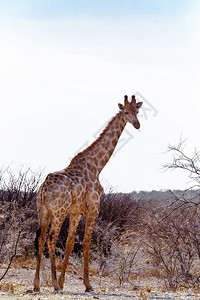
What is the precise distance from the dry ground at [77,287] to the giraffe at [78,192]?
1.57 ft

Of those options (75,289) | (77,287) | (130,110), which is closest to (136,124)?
(130,110)

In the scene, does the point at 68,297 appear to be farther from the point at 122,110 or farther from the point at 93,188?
the point at 122,110

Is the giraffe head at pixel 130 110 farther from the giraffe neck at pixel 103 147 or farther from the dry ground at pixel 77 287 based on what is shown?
the dry ground at pixel 77 287

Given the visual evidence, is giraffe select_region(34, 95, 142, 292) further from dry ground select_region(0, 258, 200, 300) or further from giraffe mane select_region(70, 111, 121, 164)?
dry ground select_region(0, 258, 200, 300)

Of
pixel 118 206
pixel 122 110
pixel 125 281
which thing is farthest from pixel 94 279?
pixel 118 206

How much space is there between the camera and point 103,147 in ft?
29.8

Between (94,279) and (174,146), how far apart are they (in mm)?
4332

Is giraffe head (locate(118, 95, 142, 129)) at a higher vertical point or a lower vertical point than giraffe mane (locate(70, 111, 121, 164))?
higher

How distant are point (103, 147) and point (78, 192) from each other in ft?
4.51

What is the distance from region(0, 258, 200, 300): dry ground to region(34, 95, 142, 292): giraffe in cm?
48

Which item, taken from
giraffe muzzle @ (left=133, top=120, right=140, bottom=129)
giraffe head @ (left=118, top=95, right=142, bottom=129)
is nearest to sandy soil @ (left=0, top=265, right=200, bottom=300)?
giraffe muzzle @ (left=133, top=120, right=140, bottom=129)

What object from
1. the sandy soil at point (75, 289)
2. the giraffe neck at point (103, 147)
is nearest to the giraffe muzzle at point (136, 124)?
the giraffe neck at point (103, 147)

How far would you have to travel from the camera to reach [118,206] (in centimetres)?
1652

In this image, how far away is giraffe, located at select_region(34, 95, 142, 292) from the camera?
25.2 feet
